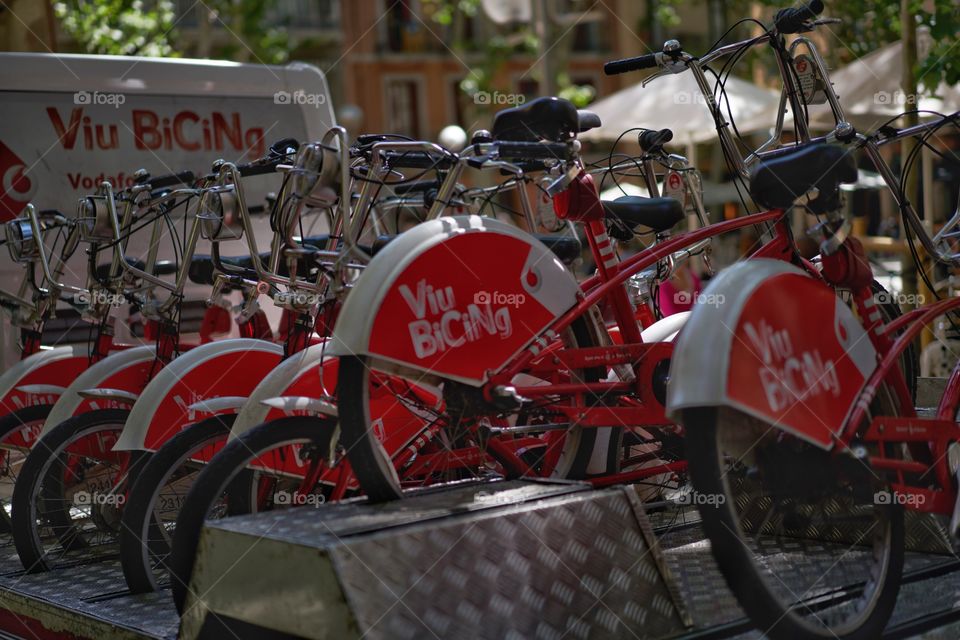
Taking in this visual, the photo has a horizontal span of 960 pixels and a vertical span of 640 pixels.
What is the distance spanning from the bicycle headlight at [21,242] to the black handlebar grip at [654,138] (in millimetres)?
2596

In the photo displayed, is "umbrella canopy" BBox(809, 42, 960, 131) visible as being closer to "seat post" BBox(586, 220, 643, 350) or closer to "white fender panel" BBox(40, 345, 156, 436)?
"seat post" BBox(586, 220, 643, 350)

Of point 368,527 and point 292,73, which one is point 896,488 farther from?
point 292,73

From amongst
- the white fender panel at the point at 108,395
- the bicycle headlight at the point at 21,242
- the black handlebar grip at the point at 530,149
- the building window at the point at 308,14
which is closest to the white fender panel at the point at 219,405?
the white fender panel at the point at 108,395

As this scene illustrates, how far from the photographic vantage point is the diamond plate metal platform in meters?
2.79

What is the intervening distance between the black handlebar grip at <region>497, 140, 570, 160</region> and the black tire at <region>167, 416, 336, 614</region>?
3.10ft

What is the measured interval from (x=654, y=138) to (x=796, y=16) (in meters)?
0.90

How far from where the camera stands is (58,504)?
5082 millimetres

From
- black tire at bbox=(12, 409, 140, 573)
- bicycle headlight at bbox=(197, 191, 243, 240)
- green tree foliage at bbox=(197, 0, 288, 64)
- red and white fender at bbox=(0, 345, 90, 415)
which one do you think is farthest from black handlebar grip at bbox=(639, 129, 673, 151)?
green tree foliage at bbox=(197, 0, 288, 64)

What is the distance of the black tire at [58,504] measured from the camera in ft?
15.9

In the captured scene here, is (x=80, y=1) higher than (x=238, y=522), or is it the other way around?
(x=80, y=1)

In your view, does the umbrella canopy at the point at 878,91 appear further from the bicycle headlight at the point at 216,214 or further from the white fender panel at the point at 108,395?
the white fender panel at the point at 108,395

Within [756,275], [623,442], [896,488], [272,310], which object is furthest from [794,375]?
[272,310]

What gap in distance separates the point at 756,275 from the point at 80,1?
39.3 ft

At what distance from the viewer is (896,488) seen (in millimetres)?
3336
